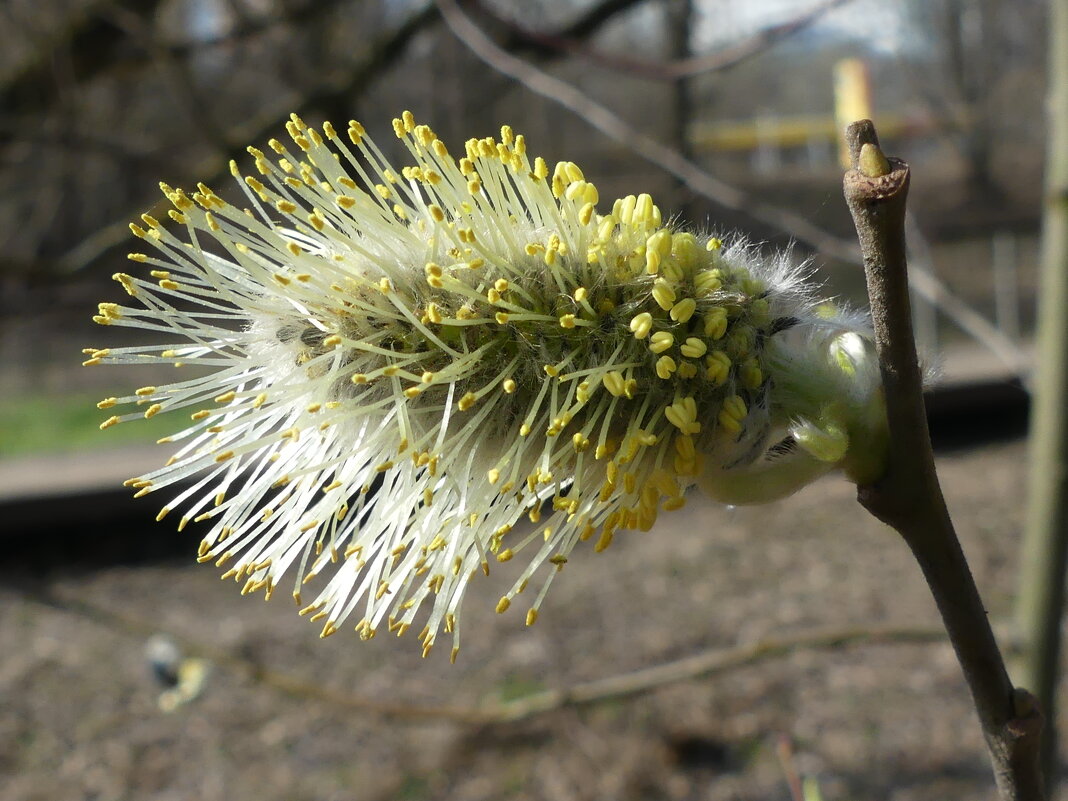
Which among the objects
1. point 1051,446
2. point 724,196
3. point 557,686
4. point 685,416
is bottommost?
point 557,686

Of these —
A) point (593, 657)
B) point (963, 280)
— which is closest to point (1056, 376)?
point (593, 657)

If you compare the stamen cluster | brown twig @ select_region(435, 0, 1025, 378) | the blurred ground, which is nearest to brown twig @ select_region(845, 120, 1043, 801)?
the stamen cluster

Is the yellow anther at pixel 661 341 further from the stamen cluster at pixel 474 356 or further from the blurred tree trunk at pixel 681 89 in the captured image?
the blurred tree trunk at pixel 681 89

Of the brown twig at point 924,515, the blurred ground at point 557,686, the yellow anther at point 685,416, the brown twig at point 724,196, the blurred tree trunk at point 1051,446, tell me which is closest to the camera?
the brown twig at point 924,515

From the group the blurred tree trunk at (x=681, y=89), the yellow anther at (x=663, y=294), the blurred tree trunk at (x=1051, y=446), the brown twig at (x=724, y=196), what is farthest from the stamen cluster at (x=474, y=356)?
the blurred tree trunk at (x=681, y=89)

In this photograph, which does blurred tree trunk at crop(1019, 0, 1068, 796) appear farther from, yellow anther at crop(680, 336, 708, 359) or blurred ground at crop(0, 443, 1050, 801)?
blurred ground at crop(0, 443, 1050, 801)

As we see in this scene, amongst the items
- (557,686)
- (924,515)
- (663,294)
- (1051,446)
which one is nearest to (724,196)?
(1051,446)

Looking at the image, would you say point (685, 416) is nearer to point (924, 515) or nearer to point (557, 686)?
point (924, 515)
